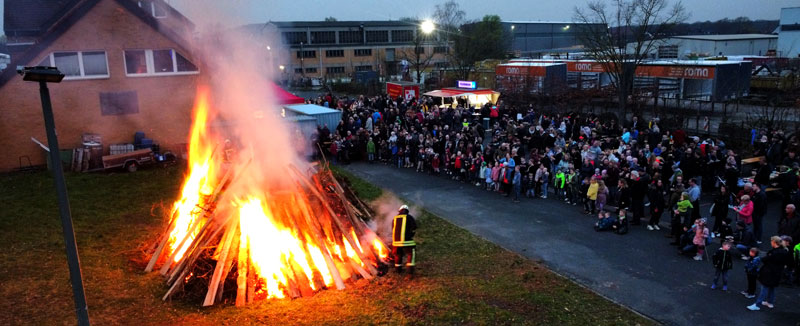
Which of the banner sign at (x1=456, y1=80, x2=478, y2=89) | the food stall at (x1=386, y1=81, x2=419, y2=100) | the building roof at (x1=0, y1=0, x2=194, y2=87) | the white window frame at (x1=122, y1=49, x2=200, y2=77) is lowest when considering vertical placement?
the food stall at (x1=386, y1=81, x2=419, y2=100)

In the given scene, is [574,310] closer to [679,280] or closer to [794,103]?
[679,280]

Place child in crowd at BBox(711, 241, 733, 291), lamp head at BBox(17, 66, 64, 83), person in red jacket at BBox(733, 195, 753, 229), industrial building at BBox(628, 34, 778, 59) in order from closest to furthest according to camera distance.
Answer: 1. lamp head at BBox(17, 66, 64, 83)
2. child in crowd at BBox(711, 241, 733, 291)
3. person in red jacket at BBox(733, 195, 753, 229)
4. industrial building at BBox(628, 34, 778, 59)

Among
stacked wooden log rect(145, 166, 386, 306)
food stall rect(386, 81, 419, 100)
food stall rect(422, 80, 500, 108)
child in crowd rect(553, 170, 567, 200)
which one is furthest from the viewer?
food stall rect(386, 81, 419, 100)

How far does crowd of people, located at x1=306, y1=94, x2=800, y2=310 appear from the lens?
12.0 m

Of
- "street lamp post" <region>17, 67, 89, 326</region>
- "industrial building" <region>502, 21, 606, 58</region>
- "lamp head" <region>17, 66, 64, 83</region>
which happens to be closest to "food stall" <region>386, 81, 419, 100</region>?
"street lamp post" <region>17, 67, 89, 326</region>

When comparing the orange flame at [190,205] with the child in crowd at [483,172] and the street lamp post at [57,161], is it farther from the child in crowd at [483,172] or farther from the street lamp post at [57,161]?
the child in crowd at [483,172]

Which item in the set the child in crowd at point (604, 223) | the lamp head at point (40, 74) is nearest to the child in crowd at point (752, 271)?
the child in crowd at point (604, 223)

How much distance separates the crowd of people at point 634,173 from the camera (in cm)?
1204

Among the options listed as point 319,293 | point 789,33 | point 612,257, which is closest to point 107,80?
point 319,293

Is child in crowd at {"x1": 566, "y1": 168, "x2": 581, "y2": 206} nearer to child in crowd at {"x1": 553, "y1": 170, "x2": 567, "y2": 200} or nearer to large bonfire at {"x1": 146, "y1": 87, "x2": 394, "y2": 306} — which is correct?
child in crowd at {"x1": 553, "y1": 170, "x2": 567, "y2": 200}

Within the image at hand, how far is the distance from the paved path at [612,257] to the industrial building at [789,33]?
4334 cm

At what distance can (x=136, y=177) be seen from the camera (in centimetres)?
2038

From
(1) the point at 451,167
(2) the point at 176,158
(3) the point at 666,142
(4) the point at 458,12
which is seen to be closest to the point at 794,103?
(3) the point at 666,142

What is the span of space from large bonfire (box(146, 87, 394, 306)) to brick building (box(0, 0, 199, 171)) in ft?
34.5
